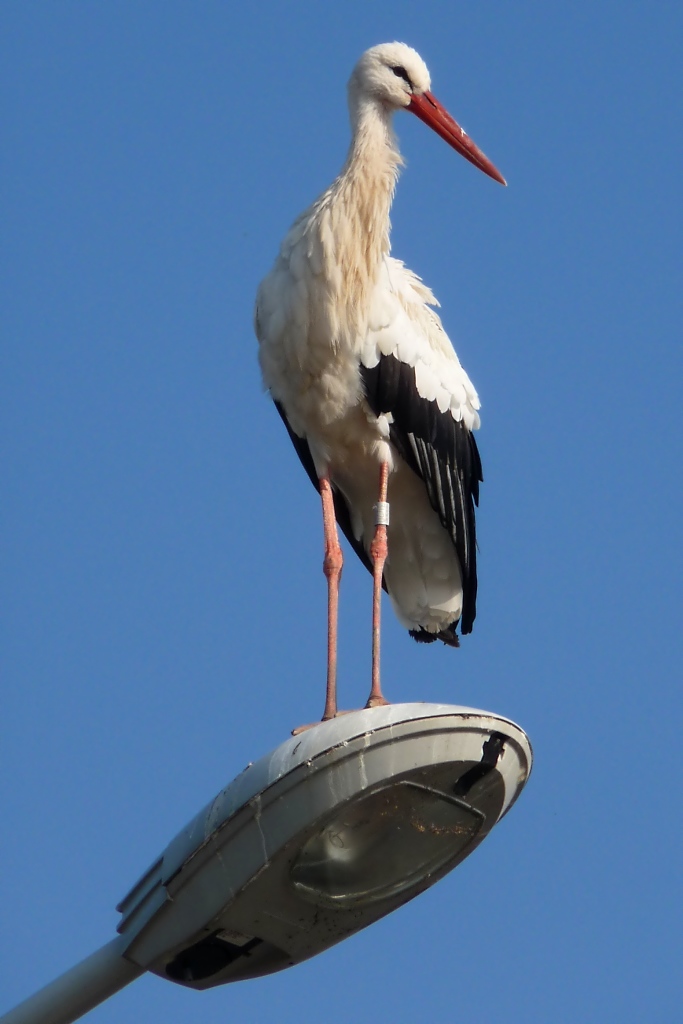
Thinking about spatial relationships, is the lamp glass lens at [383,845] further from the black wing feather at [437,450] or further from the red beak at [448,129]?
the red beak at [448,129]

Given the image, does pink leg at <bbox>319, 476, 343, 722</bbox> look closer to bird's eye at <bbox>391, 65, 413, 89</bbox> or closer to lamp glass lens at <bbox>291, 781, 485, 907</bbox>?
bird's eye at <bbox>391, 65, 413, 89</bbox>

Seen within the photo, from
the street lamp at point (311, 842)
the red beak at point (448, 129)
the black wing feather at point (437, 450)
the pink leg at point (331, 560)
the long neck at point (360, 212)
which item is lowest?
the street lamp at point (311, 842)

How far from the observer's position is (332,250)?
27.7 feet

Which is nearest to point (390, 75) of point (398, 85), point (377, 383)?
point (398, 85)

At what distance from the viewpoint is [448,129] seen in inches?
362

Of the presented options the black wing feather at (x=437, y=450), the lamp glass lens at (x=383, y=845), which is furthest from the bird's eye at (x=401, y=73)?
the lamp glass lens at (x=383, y=845)

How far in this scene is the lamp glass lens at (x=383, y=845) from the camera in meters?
5.42

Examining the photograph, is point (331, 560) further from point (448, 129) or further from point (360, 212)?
point (448, 129)

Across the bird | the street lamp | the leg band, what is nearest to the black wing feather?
the bird

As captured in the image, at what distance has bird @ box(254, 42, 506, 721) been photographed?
8492mm

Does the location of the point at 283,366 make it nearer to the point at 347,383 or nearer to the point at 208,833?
the point at 347,383

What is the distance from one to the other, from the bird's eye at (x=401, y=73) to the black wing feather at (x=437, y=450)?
1.62 metres

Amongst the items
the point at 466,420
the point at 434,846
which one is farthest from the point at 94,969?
the point at 466,420

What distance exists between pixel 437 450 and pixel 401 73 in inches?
83.1
